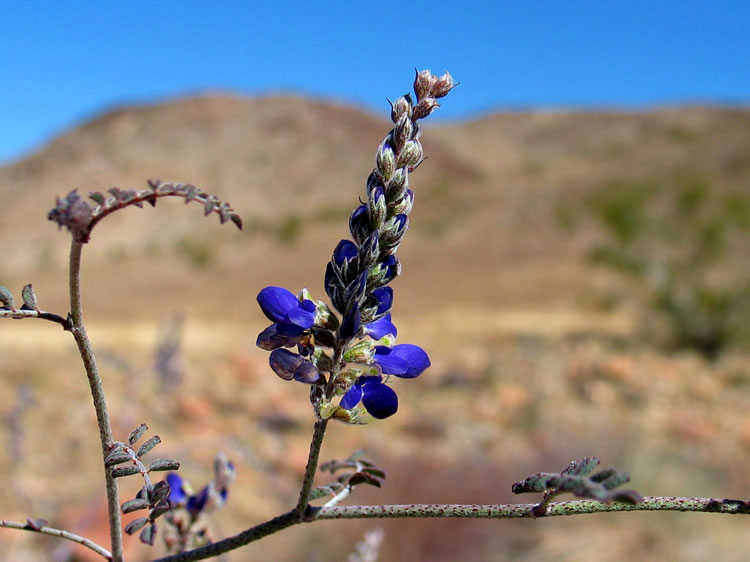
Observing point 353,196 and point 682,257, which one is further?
point 353,196

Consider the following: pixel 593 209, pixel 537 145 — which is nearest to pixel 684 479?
pixel 593 209

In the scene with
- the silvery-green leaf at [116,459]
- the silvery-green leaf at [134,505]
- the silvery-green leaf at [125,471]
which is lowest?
the silvery-green leaf at [134,505]

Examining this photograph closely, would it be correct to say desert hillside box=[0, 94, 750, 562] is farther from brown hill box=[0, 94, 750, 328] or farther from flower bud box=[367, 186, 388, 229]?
flower bud box=[367, 186, 388, 229]

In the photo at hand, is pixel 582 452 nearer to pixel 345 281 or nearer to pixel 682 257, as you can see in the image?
pixel 345 281

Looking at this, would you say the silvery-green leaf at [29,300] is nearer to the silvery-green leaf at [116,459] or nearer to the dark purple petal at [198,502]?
the silvery-green leaf at [116,459]

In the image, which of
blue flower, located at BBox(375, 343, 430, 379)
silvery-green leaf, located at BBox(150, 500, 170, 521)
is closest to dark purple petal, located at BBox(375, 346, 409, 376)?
blue flower, located at BBox(375, 343, 430, 379)

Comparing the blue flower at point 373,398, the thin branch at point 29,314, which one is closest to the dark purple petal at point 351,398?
the blue flower at point 373,398
